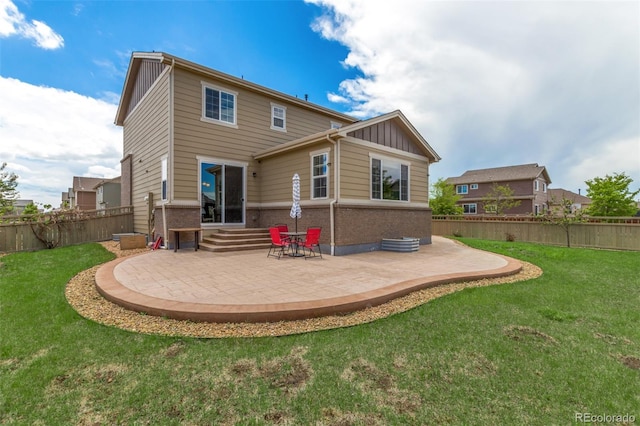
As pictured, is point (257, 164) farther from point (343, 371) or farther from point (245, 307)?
point (343, 371)

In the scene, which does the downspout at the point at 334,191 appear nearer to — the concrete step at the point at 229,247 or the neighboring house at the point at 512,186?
the concrete step at the point at 229,247

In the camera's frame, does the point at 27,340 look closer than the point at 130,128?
Yes

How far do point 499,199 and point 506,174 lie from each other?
431 centimetres

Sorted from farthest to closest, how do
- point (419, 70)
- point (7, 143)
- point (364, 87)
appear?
point (364, 87), point (7, 143), point (419, 70)

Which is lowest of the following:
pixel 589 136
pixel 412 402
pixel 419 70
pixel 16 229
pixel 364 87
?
pixel 412 402

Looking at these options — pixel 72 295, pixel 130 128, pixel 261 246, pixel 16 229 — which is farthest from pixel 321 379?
pixel 130 128

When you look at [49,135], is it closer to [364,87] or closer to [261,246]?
[261,246]

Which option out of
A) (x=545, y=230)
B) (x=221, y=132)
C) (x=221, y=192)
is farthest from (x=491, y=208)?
(x=221, y=132)

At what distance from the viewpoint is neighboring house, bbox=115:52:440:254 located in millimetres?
9242

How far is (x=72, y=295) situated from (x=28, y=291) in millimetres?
850

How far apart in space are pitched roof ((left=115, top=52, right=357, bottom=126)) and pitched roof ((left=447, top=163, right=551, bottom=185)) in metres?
26.2

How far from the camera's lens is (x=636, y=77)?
9805mm

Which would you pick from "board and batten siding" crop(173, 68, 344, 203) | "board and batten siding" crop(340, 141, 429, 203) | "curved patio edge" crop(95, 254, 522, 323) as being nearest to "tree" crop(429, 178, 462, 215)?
"board and batten siding" crop(340, 141, 429, 203)

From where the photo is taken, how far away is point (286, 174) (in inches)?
417
